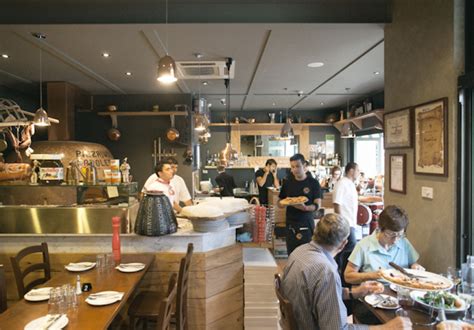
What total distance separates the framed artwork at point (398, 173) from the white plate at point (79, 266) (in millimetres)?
2570

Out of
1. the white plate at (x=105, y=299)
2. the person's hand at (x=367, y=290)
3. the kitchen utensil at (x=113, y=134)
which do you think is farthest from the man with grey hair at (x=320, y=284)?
the kitchen utensil at (x=113, y=134)

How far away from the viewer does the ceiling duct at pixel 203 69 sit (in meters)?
4.07

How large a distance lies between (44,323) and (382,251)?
197cm

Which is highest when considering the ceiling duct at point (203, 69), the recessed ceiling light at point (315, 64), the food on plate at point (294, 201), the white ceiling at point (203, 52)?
the white ceiling at point (203, 52)

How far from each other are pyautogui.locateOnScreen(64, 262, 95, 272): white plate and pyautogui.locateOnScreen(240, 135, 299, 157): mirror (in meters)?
6.31

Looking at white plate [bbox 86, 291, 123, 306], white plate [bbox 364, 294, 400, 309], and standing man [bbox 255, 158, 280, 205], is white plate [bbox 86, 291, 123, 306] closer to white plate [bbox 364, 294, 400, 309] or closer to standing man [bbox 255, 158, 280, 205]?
white plate [bbox 364, 294, 400, 309]

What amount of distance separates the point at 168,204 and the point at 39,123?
6.17ft

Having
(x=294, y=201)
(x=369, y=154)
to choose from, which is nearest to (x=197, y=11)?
(x=294, y=201)

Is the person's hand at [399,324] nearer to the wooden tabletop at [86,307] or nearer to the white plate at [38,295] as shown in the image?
the wooden tabletop at [86,307]

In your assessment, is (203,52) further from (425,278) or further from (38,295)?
(425,278)

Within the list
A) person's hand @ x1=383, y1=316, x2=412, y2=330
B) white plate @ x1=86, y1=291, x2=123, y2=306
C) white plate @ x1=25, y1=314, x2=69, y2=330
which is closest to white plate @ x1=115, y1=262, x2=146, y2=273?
white plate @ x1=86, y1=291, x2=123, y2=306

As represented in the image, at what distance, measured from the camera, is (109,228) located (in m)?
2.93

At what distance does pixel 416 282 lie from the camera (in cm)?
195

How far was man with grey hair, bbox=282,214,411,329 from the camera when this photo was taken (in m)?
1.55
